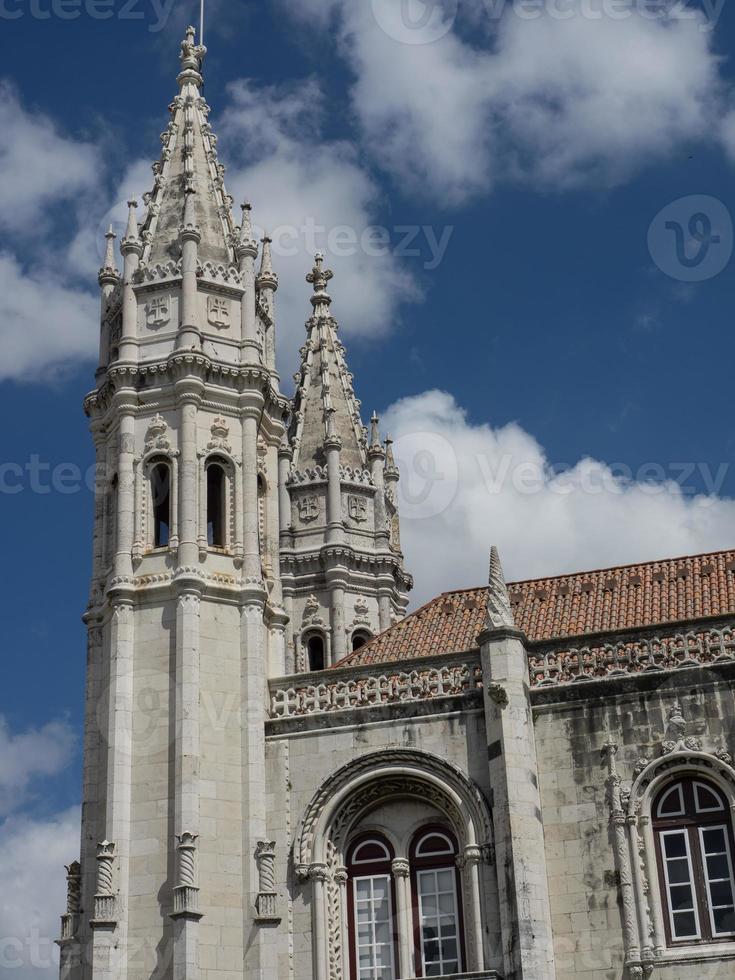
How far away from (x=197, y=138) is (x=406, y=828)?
1578 centimetres

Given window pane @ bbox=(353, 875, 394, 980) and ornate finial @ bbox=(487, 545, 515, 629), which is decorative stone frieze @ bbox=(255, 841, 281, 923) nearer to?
window pane @ bbox=(353, 875, 394, 980)

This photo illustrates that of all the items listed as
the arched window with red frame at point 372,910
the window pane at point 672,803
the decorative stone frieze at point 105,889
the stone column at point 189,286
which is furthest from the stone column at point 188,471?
the window pane at point 672,803

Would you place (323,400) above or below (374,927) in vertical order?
above

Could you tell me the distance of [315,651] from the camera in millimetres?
42531

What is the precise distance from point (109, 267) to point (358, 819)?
12874 millimetres

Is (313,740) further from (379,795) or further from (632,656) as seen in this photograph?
(632,656)

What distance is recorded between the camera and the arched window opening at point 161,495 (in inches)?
1200

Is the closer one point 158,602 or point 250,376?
point 158,602

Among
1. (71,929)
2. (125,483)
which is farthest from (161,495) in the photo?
(71,929)

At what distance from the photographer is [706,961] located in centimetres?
2530

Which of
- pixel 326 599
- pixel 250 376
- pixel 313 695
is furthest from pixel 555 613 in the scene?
pixel 326 599

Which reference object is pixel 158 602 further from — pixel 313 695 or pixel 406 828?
pixel 406 828

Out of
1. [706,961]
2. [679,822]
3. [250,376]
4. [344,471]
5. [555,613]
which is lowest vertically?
[706,961]

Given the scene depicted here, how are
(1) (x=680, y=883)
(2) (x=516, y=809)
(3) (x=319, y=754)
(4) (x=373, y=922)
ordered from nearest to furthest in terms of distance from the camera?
(1) (x=680, y=883) → (2) (x=516, y=809) → (4) (x=373, y=922) → (3) (x=319, y=754)
